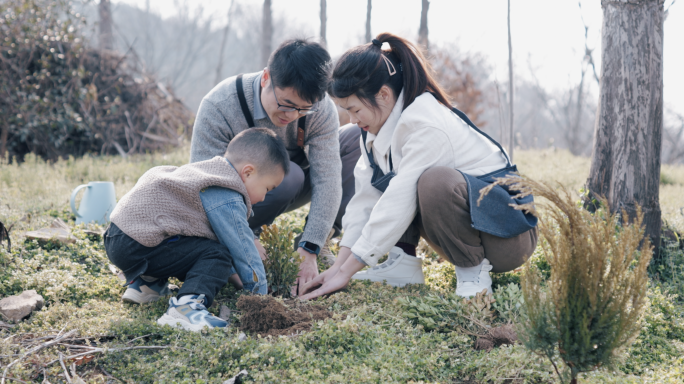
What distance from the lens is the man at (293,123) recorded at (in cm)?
272

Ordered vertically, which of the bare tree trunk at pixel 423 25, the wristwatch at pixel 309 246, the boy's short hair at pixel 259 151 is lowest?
the wristwatch at pixel 309 246

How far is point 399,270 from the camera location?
308 cm

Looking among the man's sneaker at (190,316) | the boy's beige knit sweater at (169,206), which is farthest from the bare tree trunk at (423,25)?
the man's sneaker at (190,316)

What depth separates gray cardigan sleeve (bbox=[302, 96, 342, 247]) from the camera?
319cm

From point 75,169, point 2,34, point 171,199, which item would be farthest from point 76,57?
point 171,199

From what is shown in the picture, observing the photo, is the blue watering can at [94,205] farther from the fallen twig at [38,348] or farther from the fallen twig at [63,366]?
the fallen twig at [63,366]

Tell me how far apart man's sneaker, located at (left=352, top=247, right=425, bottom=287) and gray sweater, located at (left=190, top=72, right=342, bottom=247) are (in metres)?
0.43

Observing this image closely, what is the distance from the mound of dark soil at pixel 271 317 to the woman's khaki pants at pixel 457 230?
0.80 m

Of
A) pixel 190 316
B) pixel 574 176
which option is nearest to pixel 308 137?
pixel 190 316

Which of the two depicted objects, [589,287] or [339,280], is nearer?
[589,287]

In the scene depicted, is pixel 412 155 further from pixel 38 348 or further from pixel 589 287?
pixel 38 348

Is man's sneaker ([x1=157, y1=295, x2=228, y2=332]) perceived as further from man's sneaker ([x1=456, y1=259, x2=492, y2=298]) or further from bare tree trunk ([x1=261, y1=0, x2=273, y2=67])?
bare tree trunk ([x1=261, y1=0, x2=273, y2=67])

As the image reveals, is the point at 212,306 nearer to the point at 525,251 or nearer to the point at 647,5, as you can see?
the point at 525,251

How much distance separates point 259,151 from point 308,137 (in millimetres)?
812
